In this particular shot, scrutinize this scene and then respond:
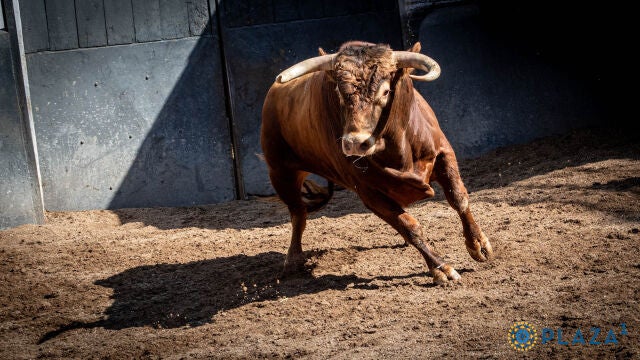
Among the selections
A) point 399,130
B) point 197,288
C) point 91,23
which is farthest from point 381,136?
point 91,23

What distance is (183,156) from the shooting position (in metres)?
8.35

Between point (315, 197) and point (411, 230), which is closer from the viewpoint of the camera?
point (411, 230)

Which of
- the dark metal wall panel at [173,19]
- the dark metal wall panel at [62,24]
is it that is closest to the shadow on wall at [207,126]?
the dark metal wall panel at [173,19]

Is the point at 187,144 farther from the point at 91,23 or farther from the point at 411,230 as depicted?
the point at 411,230

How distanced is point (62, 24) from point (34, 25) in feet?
1.01

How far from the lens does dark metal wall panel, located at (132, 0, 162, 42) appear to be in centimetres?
819

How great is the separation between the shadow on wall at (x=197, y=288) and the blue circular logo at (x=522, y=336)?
128cm

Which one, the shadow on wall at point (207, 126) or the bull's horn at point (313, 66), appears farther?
the shadow on wall at point (207, 126)

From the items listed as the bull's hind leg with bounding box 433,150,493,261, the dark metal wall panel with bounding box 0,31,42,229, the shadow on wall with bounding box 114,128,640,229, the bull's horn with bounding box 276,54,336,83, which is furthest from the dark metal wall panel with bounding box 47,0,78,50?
the bull's hind leg with bounding box 433,150,493,261

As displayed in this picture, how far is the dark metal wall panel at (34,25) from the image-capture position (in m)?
8.08

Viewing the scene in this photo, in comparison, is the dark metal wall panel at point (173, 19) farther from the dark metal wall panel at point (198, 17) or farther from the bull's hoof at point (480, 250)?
the bull's hoof at point (480, 250)

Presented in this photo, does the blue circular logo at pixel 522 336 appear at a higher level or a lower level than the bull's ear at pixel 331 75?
lower

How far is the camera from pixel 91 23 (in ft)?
26.8

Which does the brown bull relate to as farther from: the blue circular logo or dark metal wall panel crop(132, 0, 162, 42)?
dark metal wall panel crop(132, 0, 162, 42)
